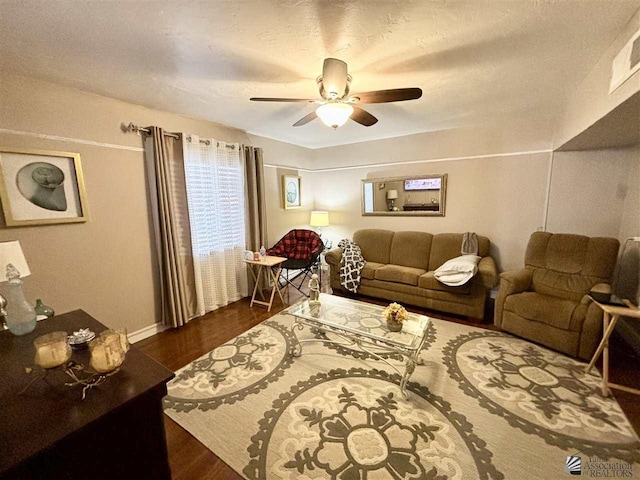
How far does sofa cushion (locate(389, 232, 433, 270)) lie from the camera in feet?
11.9

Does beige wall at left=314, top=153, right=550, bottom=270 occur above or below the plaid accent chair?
above

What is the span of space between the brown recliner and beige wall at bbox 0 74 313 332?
380cm

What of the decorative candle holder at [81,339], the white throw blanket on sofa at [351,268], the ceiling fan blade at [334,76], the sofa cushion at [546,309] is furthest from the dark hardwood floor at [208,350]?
the ceiling fan blade at [334,76]

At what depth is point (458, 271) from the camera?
291 cm

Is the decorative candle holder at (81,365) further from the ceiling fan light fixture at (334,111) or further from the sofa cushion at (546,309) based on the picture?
the sofa cushion at (546,309)

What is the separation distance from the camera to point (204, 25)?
4.58ft

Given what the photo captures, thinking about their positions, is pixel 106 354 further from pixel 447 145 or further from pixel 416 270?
pixel 447 145

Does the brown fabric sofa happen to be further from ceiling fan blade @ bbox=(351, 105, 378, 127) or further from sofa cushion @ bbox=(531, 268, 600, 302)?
ceiling fan blade @ bbox=(351, 105, 378, 127)

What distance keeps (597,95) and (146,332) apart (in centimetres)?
447

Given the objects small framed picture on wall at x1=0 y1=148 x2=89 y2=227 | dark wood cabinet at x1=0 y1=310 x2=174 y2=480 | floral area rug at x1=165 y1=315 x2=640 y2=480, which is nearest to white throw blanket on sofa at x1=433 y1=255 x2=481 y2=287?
floral area rug at x1=165 y1=315 x2=640 y2=480

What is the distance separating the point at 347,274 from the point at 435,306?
1198mm

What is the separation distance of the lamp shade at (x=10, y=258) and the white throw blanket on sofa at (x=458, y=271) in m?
3.52

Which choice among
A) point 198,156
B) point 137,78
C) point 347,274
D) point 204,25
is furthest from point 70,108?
point 347,274

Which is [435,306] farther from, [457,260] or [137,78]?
[137,78]
